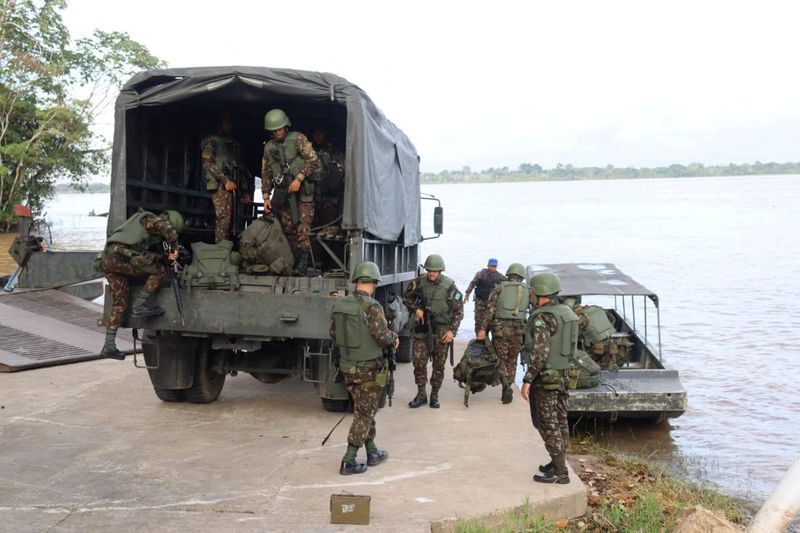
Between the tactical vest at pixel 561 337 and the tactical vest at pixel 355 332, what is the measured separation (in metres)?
1.20

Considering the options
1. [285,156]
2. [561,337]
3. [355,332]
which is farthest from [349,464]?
[285,156]

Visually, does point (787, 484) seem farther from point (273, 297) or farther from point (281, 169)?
point (281, 169)

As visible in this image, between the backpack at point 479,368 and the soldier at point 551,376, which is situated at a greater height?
the soldier at point 551,376

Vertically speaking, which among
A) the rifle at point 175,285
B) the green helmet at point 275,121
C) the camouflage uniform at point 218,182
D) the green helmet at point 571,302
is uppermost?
the green helmet at point 275,121

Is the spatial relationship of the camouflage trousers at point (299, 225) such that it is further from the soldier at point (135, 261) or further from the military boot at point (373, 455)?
the military boot at point (373, 455)

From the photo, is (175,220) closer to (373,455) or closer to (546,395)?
(373,455)

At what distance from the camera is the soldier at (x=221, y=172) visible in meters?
8.23

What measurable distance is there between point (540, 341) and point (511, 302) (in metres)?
3.22

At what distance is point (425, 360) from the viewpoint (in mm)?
8859

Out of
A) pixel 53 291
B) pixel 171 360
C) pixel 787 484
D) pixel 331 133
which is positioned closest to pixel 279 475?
pixel 171 360

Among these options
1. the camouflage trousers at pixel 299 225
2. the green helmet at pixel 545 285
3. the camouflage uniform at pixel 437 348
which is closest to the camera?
the green helmet at pixel 545 285

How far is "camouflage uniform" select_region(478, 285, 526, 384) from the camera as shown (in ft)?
29.9

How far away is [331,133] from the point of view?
974 cm

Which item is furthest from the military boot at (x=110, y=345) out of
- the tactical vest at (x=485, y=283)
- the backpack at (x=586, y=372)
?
the tactical vest at (x=485, y=283)
